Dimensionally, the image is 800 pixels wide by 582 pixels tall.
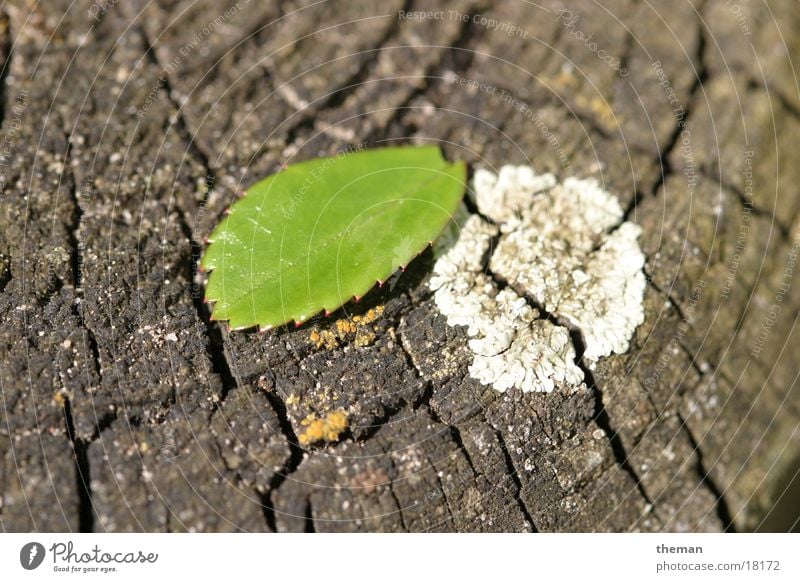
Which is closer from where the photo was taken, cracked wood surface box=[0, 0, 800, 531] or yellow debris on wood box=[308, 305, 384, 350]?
cracked wood surface box=[0, 0, 800, 531]

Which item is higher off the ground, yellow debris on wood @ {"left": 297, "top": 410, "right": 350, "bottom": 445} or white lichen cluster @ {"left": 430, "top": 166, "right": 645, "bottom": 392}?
white lichen cluster @ {"left": 430, "top": 166, "right": 645, "bottom": 392}

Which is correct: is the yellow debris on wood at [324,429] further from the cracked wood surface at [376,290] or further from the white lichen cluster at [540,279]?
the white lichen cluster at [540,279]

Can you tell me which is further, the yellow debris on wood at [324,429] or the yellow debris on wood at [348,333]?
the yellow debris on wood at [348,333]

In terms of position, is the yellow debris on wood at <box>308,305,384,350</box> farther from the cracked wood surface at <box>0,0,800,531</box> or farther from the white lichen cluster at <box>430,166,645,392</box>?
the white lichen cluster at <box>430,166,645,392</box>
